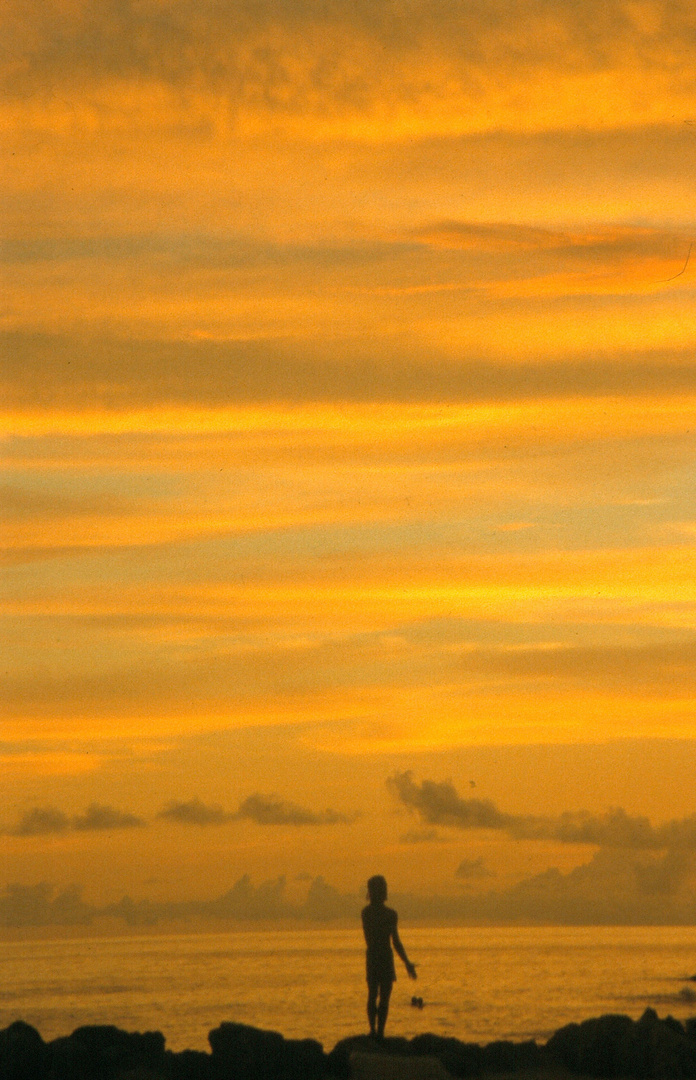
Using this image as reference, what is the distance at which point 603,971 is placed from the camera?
8856cm

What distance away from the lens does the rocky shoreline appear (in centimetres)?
1505

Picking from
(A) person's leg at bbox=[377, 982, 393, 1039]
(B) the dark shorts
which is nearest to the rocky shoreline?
(A) person's leg at bbox=[377, 982, 393, 1039]

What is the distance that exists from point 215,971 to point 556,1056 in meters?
85.0

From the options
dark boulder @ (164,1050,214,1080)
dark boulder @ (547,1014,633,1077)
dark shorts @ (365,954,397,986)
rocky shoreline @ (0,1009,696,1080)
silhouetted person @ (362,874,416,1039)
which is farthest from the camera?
dark boulder @ (547,1014,633,1077)

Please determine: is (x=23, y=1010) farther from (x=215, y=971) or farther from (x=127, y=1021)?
(x=215, y=971)

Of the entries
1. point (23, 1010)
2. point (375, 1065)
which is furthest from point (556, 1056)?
point (23, 1010)

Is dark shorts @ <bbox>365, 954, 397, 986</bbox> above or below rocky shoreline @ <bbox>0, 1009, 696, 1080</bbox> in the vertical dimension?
above

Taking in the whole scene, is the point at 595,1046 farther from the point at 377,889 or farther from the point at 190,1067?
the point at 190,1067

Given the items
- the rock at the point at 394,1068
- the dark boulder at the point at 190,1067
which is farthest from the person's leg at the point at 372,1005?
the dark boulder at the point at 190,1067

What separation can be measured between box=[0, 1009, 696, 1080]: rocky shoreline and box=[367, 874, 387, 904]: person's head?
1.55 metres

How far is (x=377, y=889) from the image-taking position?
15.8 m

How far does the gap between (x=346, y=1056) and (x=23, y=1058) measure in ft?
10.6

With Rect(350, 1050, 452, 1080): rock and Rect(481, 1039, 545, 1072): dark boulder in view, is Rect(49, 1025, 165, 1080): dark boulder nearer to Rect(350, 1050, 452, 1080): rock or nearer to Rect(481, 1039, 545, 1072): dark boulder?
Rect(350, 1050, 452, 1080): rock

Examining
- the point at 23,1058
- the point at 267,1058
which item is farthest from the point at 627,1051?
the point at 23,1058
